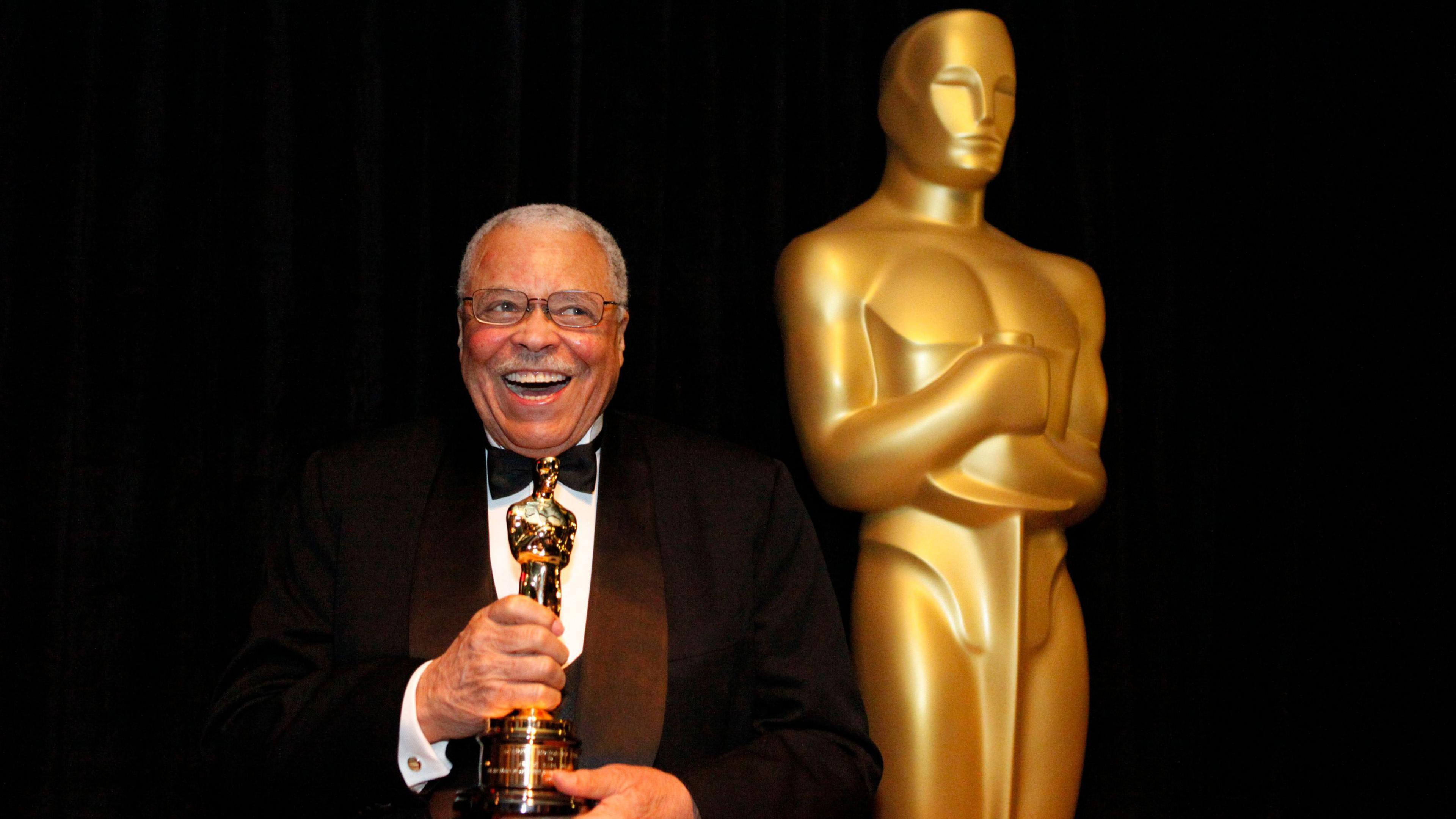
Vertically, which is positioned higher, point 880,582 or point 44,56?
point 44,56

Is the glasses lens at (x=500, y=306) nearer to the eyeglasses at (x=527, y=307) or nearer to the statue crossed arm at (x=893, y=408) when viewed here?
the eyeglasses at (x=527, y=307)

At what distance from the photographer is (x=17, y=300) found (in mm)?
2578

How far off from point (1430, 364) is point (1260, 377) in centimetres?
37

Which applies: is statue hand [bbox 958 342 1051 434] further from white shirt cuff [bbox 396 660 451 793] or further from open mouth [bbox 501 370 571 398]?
white shirt cuff [bbox 396 660 451 793]

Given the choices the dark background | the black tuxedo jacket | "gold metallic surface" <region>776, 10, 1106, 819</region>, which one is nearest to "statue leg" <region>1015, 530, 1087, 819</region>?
"gold metallic surface" <region>776, 10, 1106, 819</region>

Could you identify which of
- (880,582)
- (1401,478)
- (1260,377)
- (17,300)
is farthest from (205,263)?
(1401,478)

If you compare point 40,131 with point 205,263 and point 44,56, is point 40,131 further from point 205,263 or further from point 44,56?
point 205,263

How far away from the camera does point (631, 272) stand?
2.92 meters

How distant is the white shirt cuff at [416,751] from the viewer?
1.63m

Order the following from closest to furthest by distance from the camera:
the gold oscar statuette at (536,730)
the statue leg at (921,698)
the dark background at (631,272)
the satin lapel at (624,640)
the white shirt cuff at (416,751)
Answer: the gold oscar statuette at (536,730)
the white shirt cuff at (416,751)
the satin lapel at (624,640)
the statue leg at (921,698)
the dark background at (631,272)

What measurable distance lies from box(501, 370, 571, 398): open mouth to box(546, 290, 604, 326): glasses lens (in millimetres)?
74

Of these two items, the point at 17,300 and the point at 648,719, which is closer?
the point at 648,719

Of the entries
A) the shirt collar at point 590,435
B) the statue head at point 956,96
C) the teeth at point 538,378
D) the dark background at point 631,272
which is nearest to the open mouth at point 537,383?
the teeth at point 538,378

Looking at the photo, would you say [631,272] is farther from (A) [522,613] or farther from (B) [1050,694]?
(A) [522,613]
